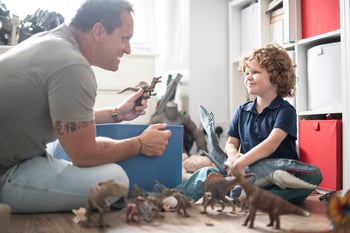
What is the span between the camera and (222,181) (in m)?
1.11

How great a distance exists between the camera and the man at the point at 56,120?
3.58ft

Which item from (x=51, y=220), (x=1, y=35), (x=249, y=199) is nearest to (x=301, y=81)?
(x=249, y=199)

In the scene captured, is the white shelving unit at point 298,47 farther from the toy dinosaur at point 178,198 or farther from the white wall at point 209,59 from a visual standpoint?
the toy dinosaur at point 178,198

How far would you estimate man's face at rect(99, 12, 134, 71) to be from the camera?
4.17ft

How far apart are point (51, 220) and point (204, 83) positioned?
1736 millimetres

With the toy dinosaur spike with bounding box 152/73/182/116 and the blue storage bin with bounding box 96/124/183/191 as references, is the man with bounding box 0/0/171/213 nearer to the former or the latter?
the blue storage bin with bounding box 96/124/183/191

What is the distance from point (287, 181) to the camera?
1.37 m

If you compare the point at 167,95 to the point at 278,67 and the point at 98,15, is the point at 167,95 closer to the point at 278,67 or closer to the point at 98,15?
the point at 278,67

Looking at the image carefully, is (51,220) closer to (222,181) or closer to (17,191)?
(17,191)

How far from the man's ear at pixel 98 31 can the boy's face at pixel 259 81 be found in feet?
1.90

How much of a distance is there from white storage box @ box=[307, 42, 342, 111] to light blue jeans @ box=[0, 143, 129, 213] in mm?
1009

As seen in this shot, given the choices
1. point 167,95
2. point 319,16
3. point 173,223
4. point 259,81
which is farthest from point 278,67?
point 167,95

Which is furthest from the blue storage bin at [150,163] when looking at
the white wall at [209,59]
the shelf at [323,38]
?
the white wall at [209,59]

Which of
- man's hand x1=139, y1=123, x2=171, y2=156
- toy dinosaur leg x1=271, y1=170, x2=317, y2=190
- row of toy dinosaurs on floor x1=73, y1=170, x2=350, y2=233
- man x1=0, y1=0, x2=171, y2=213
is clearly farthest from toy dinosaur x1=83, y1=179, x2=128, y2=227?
toy dinosaur leg x1=271, y1=170, x2=317, y2=190
